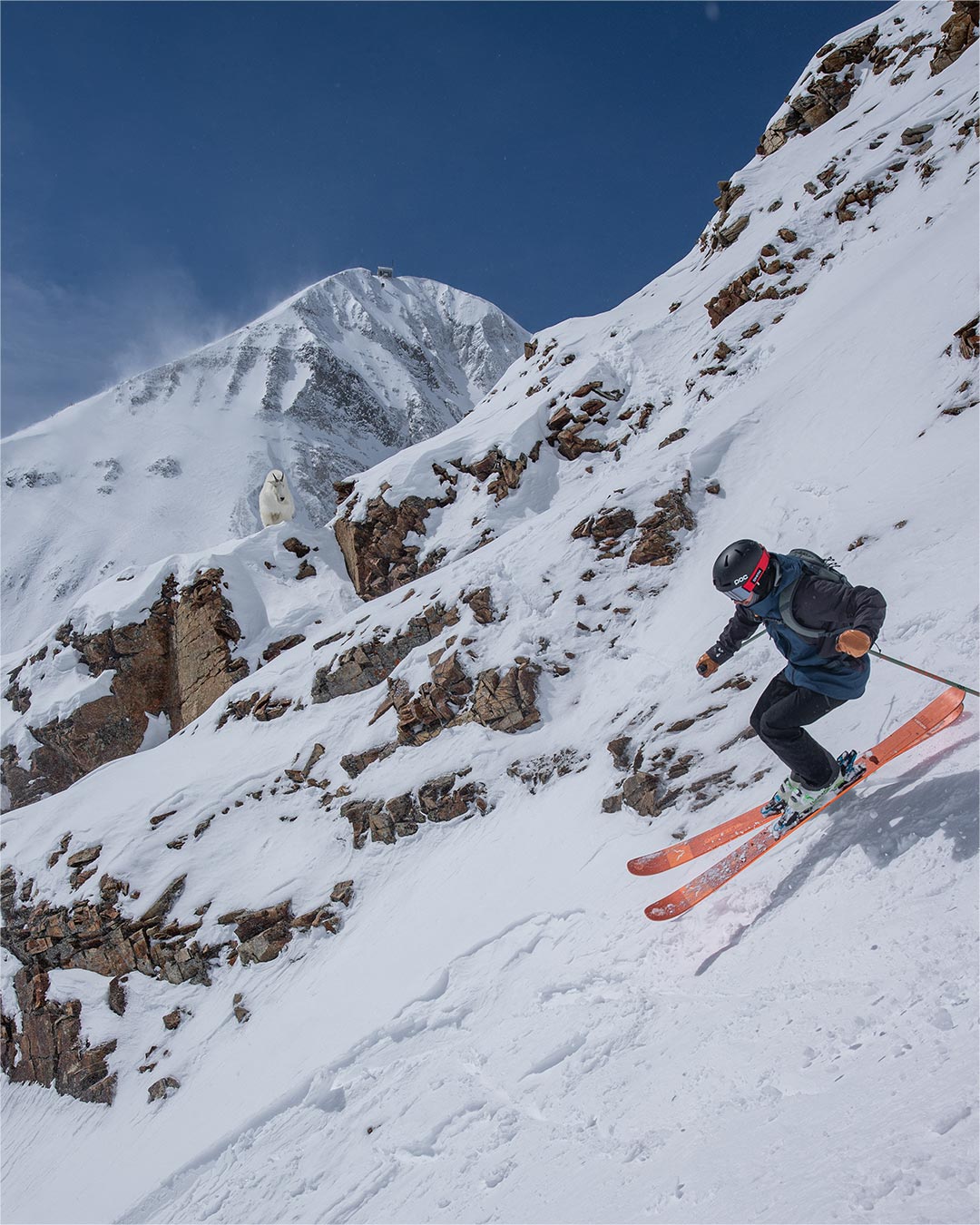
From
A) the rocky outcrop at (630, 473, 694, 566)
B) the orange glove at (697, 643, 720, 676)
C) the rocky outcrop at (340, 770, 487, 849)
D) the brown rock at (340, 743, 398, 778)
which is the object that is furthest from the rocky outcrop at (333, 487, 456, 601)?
the orange glove at (697, 643, 720, 676)

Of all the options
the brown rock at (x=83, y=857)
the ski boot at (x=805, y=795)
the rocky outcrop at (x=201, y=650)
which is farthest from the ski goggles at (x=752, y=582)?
the rocky outcrop at (x=201, y=650)

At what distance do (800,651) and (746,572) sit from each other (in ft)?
2.35

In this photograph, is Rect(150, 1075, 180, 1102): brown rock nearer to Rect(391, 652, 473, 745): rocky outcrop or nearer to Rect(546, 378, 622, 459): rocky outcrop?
Rect(391, 652, 473, 745): rocky outcrop

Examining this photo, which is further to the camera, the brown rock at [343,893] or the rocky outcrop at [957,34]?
the rocky outcrop at [957,34]

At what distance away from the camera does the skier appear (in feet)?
15.5

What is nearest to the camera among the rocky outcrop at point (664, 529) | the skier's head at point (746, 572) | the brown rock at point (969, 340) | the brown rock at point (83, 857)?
the skier's head at point (746, 572)

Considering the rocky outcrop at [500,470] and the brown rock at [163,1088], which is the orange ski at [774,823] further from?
the rocky outcrop at [500,470]

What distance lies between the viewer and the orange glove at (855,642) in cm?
427

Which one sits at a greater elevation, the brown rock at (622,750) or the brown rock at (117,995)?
the brown rock at (117,995)

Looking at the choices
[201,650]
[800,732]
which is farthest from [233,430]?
[800,732]

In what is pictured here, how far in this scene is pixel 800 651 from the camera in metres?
4.98

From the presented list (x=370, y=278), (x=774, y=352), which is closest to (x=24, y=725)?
(x=774, y=352)

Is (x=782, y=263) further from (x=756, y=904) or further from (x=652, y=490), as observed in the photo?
(x=756, y=904)

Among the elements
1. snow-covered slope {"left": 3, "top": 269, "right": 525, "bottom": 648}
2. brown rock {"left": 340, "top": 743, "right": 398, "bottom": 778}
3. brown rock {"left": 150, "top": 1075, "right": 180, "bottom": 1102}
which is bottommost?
brown rock {"left": 150, "top": 1075, "right": 180, "bottom": 1102}
